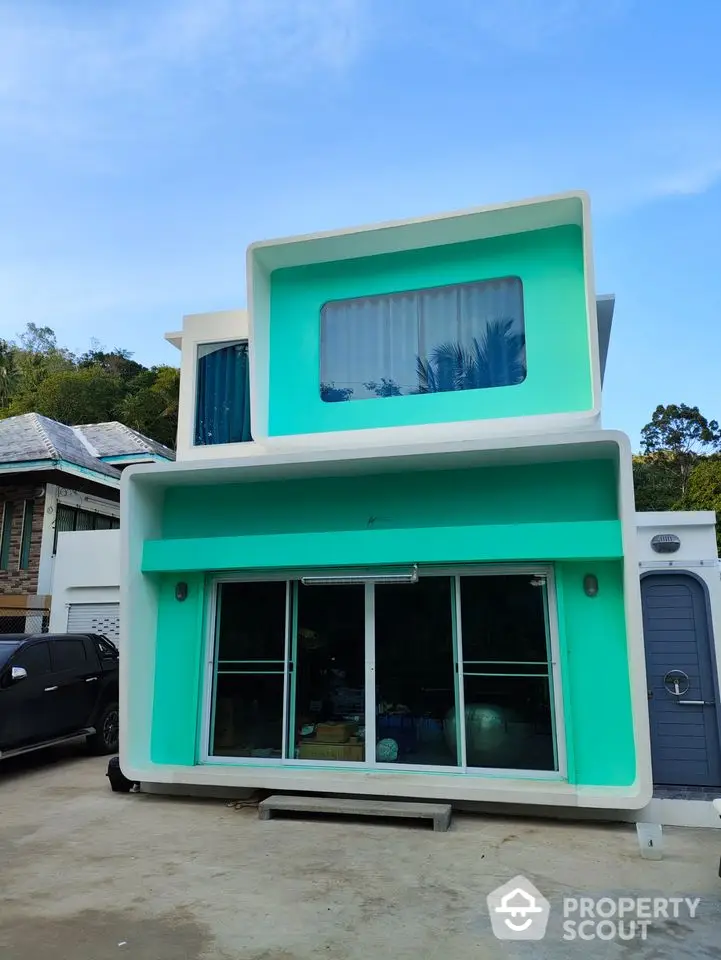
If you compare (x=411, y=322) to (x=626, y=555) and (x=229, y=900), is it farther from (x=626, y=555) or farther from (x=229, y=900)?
(x=229, y=900)

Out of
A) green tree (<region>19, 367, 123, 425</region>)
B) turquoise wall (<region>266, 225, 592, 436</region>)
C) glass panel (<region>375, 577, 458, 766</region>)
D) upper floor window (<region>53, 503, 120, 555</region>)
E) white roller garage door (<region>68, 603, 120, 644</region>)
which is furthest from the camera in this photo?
green tree (<region>19, 367, 123, 425</region>)

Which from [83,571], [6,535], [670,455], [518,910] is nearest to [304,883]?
[518,910]

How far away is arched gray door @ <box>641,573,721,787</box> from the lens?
321 inches

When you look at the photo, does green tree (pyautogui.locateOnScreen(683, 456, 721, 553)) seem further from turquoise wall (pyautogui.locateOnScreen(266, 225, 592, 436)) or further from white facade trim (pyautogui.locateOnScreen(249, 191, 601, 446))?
white facade trim (pyautogui.locateOnScreen(249, 191, 601, 446))

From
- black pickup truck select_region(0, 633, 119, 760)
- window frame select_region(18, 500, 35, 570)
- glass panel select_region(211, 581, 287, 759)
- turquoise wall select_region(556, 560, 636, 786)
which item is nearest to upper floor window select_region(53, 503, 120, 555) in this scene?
window frame select_region(18, 500, 35, 570)

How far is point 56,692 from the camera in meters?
9.73

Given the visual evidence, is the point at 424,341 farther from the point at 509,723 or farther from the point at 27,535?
the point at 27,535

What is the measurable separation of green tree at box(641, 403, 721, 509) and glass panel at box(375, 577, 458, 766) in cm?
3502

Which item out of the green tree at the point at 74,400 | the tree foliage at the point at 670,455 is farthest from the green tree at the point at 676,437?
the green tree at the point at 74,400

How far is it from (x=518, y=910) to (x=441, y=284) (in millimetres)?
6485

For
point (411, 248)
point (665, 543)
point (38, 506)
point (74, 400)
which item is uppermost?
point (74, 400)

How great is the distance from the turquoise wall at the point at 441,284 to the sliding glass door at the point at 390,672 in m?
1.91

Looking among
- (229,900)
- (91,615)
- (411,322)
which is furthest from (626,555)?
(91,615)

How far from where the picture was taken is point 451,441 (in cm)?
774
